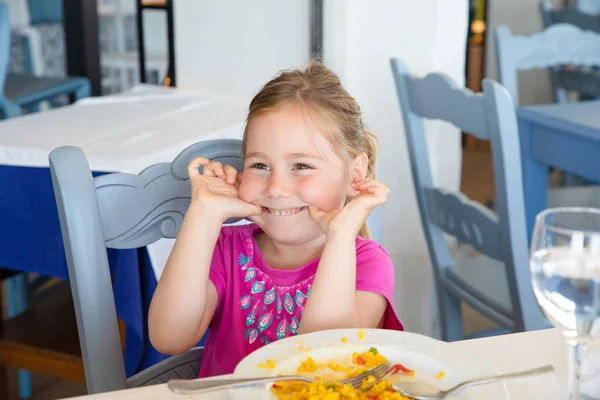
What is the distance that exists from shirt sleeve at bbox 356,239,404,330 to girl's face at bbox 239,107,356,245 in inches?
3.0

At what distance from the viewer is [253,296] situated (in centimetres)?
115

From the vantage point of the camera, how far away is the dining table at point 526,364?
0.72 meters

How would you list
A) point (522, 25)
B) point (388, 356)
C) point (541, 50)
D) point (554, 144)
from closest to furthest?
point (388, 356), point (554, 144), point (541, 50), point (522, 25)

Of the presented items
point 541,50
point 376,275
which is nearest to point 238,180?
point 376,275

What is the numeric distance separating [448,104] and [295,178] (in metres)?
0.59

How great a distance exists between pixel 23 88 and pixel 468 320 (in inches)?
74.4

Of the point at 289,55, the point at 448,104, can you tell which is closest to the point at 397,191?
the point at 289,55

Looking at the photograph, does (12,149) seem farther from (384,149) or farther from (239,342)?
(384,149)

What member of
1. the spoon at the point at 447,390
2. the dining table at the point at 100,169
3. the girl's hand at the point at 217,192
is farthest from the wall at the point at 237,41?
the spoon at the point at 447,390

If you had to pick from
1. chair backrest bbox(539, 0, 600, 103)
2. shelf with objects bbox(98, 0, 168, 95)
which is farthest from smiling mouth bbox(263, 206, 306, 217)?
shelf with objects bbox(98, 0, 168, 95)

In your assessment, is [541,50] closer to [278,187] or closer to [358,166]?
[358,166]

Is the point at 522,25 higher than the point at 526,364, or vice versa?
the point at 522,25

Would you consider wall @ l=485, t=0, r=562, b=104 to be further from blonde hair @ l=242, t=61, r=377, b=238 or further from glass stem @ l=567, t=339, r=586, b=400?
glass stem @ l=567, t=339, r=586, b=400

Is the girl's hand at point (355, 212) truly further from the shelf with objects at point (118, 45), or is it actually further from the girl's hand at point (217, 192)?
the shelf with objects at point (118, 45)
